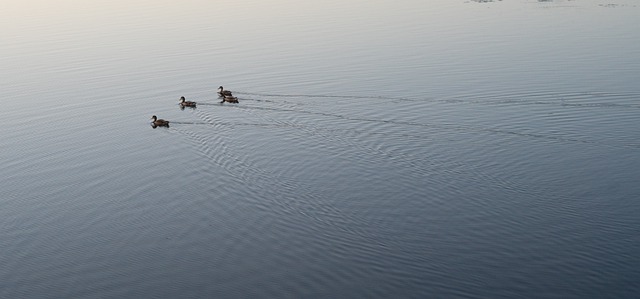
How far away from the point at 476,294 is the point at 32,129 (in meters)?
25.2

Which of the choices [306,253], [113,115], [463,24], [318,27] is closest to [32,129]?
[113,115]

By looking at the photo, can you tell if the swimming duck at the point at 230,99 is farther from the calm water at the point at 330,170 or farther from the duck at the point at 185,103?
the duck at the point at 185,103

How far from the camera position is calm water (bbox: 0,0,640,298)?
66.1 ft

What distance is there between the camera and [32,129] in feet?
115

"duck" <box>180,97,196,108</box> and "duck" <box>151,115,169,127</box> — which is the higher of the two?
"duck" <box>180,97,196,108</box>

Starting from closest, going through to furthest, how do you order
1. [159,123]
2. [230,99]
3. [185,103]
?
[159,123] → [230,99] → [185,103]

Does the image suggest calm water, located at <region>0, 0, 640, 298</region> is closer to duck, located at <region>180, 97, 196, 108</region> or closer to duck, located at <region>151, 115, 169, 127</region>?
duck, located at <region>180, 97, 196, 108</region>

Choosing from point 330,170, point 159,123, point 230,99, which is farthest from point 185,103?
point 330,170

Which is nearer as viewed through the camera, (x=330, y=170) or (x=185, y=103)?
(x=330, y=170)

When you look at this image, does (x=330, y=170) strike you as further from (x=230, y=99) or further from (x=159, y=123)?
(x=230, y=99)

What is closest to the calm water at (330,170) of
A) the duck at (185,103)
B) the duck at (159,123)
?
the duck at (185,103)

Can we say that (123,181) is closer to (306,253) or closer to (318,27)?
(306,253)

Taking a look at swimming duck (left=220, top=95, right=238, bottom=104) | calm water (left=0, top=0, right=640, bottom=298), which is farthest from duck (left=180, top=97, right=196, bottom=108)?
swimming duck (left=220, top=95, right=238, bottom=104)

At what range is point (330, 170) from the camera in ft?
90.7
